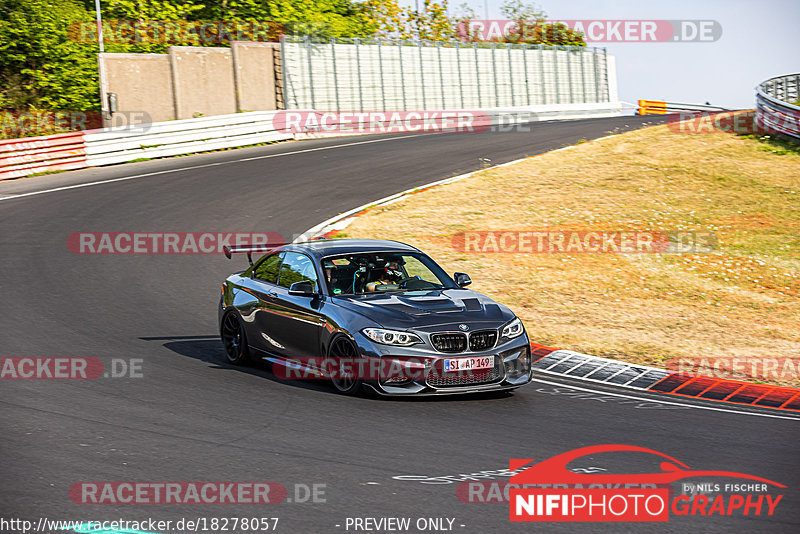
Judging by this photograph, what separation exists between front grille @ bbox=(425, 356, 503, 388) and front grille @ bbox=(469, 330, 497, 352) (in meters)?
0.15

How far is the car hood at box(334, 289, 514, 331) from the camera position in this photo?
9094 mm

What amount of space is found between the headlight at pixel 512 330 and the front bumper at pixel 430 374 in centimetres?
14

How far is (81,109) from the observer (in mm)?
37938

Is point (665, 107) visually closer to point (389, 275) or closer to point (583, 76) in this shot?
point (583, 76)

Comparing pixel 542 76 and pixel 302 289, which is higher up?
pixel 542 76

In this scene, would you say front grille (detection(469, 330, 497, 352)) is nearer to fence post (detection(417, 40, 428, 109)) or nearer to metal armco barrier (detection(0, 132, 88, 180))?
metal armco barrier (detection(0, 132, 88, 180))

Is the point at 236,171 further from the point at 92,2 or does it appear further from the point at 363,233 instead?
the point at 92,2

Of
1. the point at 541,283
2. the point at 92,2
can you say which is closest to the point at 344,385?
the point at 541,283

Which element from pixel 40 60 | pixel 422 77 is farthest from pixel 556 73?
pixel 40 60

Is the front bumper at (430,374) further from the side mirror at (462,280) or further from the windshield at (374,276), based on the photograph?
the side mirror at (462,280)

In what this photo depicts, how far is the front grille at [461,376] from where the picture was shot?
8.94 m

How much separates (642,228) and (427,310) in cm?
1149

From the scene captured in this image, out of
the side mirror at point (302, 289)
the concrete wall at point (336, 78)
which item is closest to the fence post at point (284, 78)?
the concrete wall at point (336, 78)

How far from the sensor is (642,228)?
1970 centimetres
